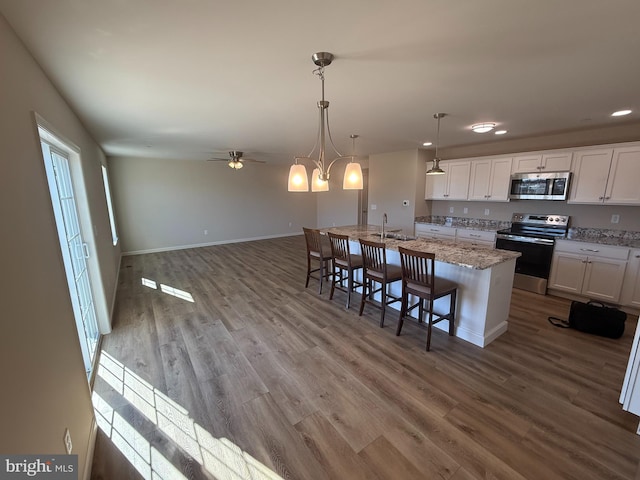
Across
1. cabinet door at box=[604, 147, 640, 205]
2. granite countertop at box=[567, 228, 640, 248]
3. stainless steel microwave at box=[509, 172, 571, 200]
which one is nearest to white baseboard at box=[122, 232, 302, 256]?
stainless steel microwave at box=[509, 172, 571, 200]

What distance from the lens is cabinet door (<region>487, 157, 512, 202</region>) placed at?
4.51 m

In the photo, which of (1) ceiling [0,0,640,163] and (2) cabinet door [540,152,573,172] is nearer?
(1) ceiling [0,0,640,163]

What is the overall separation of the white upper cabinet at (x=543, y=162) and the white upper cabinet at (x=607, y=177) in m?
0.12

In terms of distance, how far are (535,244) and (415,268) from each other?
2623mm

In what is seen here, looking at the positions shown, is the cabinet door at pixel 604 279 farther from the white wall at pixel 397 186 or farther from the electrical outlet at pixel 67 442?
the electrical outlet at pixel 67 442

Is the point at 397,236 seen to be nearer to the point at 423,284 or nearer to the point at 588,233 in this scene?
the point at 423,284

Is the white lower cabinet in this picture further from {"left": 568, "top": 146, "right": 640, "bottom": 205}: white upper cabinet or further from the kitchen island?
the kitchen island

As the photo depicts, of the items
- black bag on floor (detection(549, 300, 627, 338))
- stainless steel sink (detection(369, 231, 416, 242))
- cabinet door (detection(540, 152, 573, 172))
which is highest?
cabinet door (detection(540, 152, 573, 172))

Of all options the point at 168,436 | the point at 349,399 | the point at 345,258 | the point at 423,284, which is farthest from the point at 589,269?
the point at 168,436

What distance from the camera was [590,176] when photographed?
3.76 m

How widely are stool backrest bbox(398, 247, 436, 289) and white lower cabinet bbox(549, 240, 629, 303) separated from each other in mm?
2593

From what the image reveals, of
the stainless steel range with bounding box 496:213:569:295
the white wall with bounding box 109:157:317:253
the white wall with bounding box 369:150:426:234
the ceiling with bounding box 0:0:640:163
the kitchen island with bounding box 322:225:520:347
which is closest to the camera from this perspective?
the ceiling with bounding box 0:0:640:163

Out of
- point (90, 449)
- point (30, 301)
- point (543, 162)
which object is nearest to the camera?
point (30, 301)

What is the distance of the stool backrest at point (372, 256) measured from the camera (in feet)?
10.3
